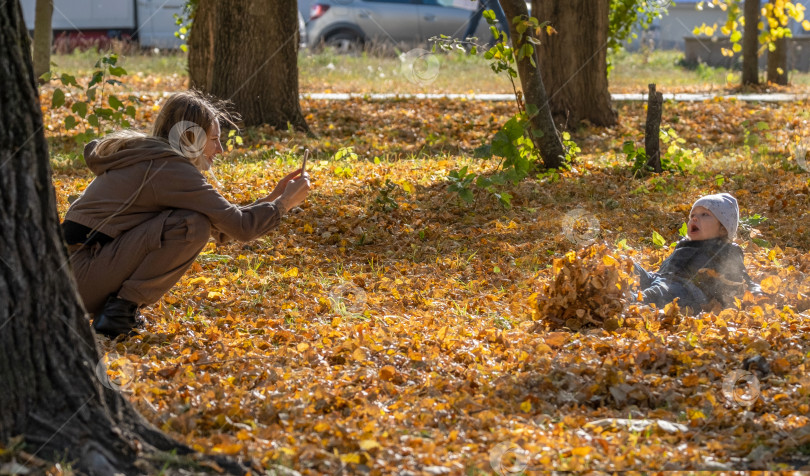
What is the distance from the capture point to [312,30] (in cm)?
1845

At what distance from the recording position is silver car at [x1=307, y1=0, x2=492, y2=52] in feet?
59.2

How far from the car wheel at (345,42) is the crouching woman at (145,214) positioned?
582 inches

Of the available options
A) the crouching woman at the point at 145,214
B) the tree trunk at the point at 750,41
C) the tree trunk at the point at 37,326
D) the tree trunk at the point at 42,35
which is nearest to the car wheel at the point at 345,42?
the tree trunk at the point at 750,41

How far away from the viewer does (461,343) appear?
3865 mm

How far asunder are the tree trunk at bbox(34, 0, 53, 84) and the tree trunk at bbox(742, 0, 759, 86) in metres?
Result: 10.1

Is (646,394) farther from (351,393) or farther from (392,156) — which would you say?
(392,156)

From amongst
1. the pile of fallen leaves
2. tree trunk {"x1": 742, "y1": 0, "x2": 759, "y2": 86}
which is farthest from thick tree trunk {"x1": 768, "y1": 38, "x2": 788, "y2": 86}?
the pile of fallen leaves

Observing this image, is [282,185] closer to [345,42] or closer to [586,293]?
[586,293]

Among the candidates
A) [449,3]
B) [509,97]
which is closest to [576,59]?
[509,97]

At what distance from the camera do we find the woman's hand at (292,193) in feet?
13.5

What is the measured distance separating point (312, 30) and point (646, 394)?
53.2 feet

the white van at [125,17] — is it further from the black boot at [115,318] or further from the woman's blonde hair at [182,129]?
the black boot at [115,318]

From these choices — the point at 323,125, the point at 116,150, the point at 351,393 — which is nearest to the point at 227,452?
the point at 351,393

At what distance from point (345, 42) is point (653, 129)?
11850 millimetres
